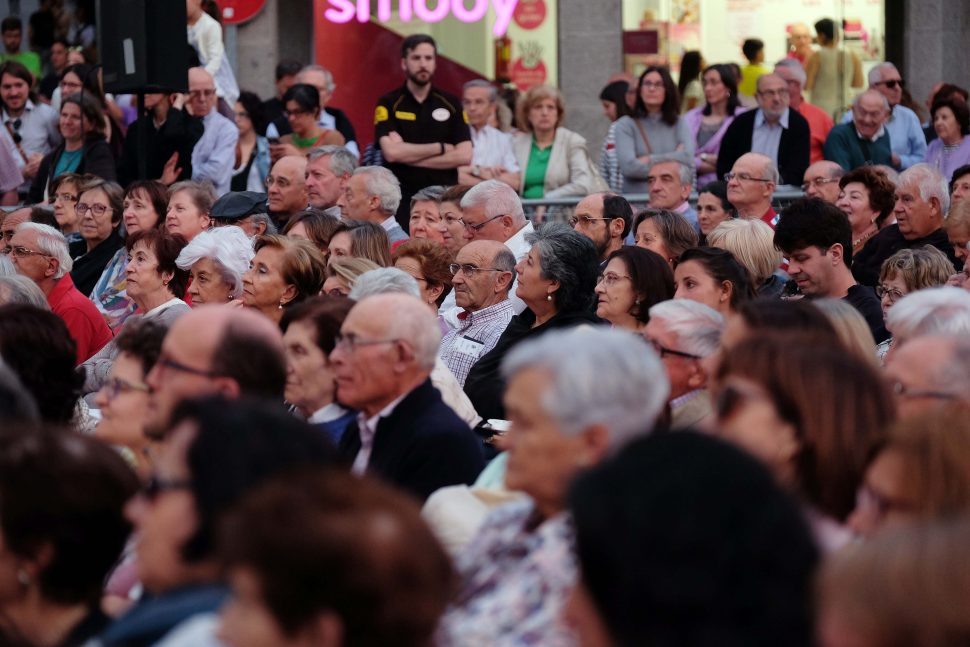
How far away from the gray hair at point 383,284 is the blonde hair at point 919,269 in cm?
238

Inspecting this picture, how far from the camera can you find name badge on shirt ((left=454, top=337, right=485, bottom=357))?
8.20 meters

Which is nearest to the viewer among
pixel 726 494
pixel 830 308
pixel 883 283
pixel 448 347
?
pixel 726 494

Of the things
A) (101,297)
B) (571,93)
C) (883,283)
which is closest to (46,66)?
(571,93)

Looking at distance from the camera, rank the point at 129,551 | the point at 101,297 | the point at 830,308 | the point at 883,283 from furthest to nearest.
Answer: the point at 101,297, the point at 883,283, the point at 830,308, the point at 129,551

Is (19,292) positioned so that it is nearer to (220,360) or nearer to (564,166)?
(220,360)

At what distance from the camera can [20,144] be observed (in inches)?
550

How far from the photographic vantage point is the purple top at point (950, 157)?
469 inches

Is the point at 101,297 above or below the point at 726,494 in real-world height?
below

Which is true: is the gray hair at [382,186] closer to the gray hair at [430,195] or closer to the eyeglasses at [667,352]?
the gray hair at [430,195]

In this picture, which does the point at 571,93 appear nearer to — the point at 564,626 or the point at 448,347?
the point at 448,347

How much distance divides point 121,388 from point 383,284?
1780mm

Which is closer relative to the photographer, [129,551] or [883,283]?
[129,551]

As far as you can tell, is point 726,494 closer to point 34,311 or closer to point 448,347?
point 34,311

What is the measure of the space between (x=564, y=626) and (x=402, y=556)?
0.58 m
